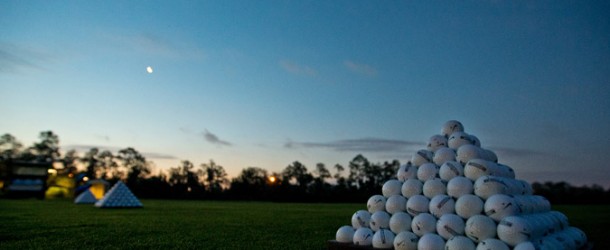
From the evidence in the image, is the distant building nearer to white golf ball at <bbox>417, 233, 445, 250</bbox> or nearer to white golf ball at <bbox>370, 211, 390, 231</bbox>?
white golf ball at <bbox>370, 211, 390, 231</bbox>

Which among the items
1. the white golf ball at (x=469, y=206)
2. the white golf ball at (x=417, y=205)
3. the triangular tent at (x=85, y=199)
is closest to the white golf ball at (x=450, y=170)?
the white golf ball at (x=417, y=205)

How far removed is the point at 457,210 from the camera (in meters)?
5.88

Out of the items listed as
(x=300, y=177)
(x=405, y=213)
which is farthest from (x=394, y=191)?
(x=300, y=177)

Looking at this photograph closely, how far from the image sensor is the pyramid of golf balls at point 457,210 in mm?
5449

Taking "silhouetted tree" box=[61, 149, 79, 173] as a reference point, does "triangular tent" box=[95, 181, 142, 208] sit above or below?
below

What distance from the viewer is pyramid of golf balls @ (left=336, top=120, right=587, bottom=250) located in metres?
5.45

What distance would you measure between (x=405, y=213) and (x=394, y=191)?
60 cm

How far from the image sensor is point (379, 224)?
6.64m

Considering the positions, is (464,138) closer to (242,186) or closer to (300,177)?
(242,186)

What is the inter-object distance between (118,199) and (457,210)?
25383 mm

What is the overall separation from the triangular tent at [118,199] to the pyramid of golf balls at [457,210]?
2325 cm

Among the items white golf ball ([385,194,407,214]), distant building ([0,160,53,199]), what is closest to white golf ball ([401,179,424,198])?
white golf ball ([385,194,407,214])

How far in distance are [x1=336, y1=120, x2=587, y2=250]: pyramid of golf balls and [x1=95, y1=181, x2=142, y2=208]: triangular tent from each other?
76.3ft

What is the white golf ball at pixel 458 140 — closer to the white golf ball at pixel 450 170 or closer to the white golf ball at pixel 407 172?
the white golf ball at pixel 450 170
